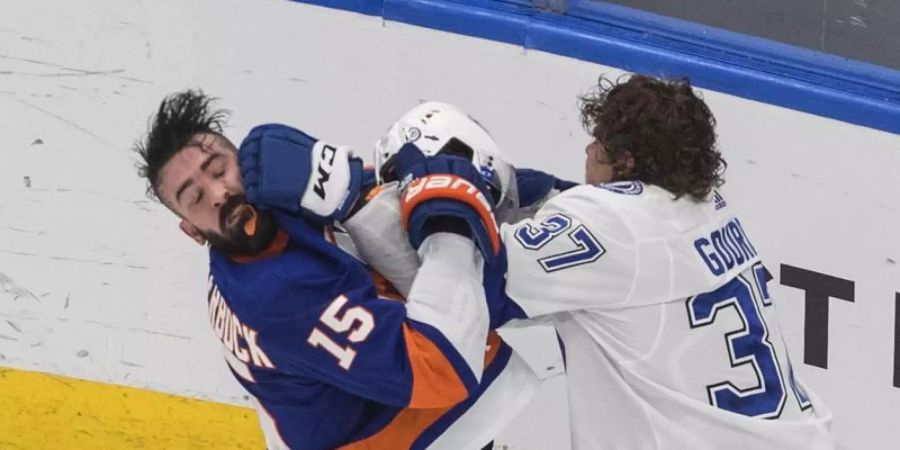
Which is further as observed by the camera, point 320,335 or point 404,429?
point 404,429

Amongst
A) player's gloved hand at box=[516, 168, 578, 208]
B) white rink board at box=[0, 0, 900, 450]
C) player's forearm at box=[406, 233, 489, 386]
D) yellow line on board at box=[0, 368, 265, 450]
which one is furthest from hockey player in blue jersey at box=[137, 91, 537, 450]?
yellow line on board at box=[0, 368, 265, 450]

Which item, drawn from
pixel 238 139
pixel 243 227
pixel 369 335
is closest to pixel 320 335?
pixel 369 335

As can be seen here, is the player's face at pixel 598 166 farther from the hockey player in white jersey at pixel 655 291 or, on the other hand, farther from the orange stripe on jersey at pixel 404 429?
the orange stripe on jersey at pixel 404 429

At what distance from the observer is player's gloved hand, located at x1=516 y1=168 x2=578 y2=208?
170 centimetres

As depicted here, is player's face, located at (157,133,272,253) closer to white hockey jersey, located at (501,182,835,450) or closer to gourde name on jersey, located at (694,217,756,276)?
white hockey jersey, located at (501,182,835,450)

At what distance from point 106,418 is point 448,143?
1.18 metres

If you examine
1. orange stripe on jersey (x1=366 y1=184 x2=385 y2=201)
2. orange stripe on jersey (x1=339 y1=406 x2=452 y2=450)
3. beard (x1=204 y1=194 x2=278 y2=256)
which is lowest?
orange stripe on jersey (x1=339 y1=406 x2=452 y2=450)

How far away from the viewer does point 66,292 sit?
2.31 metres

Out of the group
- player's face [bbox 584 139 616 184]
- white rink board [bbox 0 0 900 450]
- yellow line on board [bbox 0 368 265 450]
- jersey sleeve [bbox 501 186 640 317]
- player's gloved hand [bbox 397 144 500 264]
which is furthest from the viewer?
yellow line on board [bbox 0 368 265 450]

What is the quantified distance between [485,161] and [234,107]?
0.79 meters

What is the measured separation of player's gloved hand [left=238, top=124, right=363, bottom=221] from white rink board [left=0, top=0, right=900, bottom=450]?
64 cm

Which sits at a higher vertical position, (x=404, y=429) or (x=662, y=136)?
(x=662, y=136)

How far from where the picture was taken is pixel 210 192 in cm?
150

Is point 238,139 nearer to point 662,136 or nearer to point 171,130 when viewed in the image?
point 171,130
